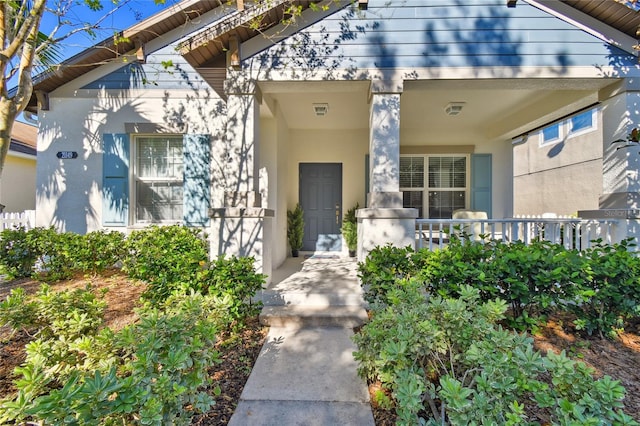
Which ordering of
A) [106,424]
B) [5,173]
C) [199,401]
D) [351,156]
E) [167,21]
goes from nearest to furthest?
1. [106,424]
2. [199,401]
3. [167,21]
4. [351,156]
5. [5,173]

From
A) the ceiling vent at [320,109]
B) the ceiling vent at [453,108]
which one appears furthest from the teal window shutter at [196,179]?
the ceiling vent at [453,108]

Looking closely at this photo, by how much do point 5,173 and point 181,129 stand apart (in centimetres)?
674

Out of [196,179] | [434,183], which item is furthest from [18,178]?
[434,183]

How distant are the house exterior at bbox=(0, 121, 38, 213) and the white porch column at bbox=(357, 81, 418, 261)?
9.66m

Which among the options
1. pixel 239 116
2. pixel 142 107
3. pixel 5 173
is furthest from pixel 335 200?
pixel 5 173

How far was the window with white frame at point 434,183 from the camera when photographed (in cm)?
743

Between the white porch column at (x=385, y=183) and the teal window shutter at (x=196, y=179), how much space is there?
293cm

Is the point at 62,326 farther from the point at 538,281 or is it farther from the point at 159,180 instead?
the point at 538,281

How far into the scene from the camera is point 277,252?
215 inches

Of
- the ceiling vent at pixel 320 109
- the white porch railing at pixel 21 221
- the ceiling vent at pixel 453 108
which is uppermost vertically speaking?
the ceiling vent at pixel 453 108

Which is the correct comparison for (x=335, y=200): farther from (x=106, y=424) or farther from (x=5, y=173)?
(x=5, y=173)

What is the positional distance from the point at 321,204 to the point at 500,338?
556 centimetres

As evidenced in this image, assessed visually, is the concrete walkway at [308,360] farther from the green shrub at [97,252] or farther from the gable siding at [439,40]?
the gable siding at [439,40]

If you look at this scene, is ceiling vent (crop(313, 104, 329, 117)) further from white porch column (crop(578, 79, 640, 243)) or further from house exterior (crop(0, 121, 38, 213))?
house exterior (crop(0, 121, 38, 213))
